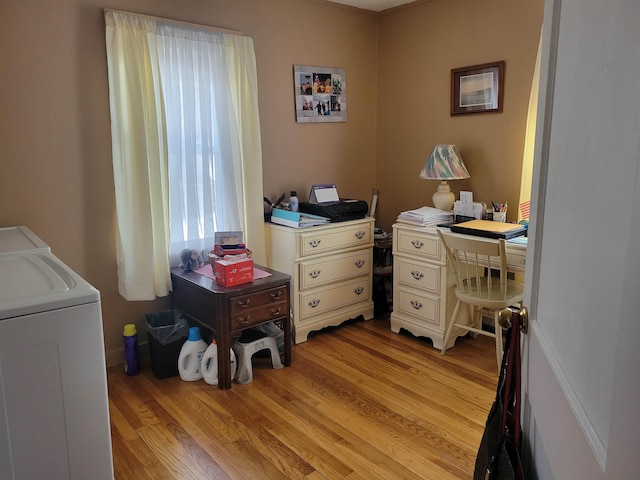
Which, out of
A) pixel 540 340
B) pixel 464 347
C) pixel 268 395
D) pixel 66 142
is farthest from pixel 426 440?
pixel 66 142

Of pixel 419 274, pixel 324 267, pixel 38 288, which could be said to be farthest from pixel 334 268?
pixel 38 288

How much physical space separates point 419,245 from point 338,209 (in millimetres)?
611

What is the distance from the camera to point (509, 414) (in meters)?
1.26

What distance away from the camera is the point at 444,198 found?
351 cm

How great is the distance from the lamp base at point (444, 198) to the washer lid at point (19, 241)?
8.05 feet

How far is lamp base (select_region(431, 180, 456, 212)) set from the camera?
3.52 metres

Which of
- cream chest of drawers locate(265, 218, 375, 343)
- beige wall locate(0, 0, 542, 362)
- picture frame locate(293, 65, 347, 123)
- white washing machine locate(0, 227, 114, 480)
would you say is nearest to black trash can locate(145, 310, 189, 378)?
beige wall locate(0, 0, 542, 362)

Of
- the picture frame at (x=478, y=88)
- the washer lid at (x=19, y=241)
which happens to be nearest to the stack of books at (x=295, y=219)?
the picture frame at (x=478, y=88)

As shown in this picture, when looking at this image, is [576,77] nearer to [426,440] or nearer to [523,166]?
[426,440]

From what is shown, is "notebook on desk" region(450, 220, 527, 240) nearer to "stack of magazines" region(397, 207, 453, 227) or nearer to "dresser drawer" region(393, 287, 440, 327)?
"stack of magazines" region(397, 207, 453, 227)

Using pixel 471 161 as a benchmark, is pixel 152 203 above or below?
below

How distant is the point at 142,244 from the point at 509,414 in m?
2.25

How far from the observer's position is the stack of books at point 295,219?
130 inches

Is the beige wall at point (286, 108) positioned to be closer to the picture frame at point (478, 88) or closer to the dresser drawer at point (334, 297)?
the picture frame at point (478, 88)
